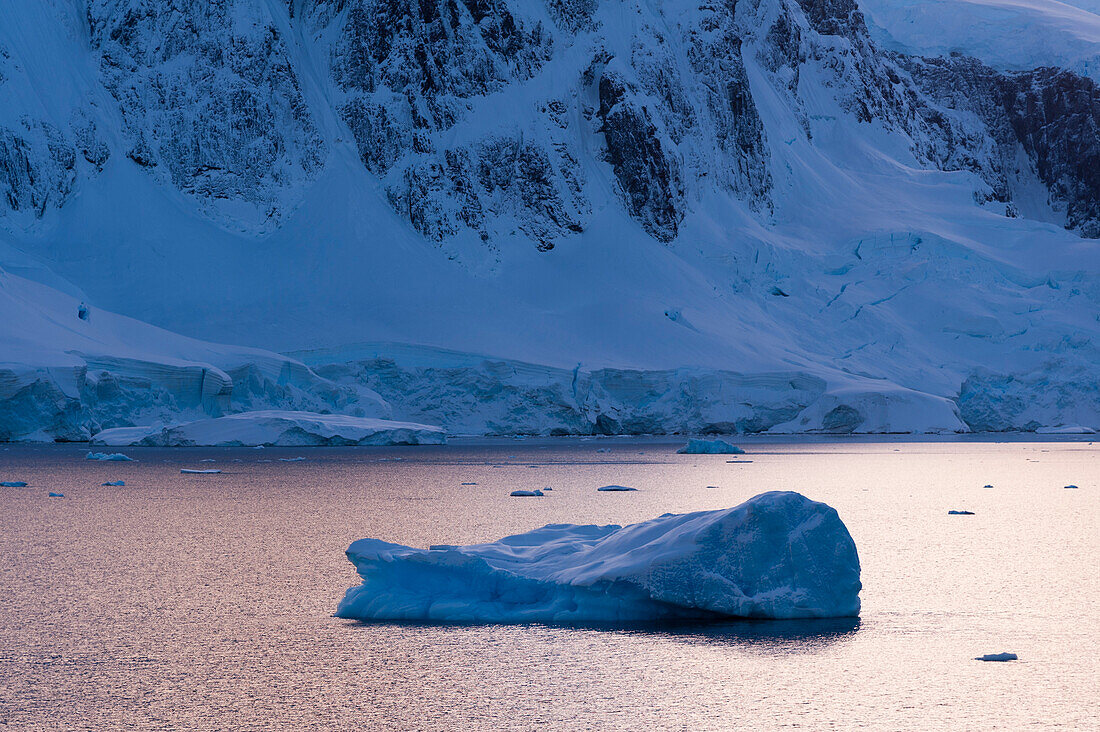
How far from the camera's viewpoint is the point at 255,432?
39.8 metres

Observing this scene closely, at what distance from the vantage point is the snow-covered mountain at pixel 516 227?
55.8 meters

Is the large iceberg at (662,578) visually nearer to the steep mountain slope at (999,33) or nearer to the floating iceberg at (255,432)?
the floating iceberg at (255,432)

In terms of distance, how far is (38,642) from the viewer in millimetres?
8930

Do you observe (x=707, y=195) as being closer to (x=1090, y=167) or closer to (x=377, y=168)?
(x=377, y=168)

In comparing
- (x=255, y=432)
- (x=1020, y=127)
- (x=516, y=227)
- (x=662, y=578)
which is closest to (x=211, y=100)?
(x=516, y=227)

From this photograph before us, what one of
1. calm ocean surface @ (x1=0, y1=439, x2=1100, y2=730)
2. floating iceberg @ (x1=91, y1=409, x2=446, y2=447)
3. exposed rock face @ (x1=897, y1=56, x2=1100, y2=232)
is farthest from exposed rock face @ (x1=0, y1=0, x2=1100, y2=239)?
calm ocean surface @ (x1=0, y1=439, x2=1100, y2=730)

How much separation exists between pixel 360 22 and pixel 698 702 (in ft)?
223

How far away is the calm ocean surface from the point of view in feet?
23.8

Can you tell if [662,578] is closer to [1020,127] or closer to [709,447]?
[709,447]

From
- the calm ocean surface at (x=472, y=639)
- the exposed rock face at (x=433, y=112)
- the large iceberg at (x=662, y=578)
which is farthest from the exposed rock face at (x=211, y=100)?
the large iceberg at (x=662, y=578)

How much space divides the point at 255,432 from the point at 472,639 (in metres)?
31.7

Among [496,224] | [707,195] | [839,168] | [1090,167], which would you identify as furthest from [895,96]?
[496,224]

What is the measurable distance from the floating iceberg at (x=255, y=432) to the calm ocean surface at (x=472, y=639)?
64.0ft

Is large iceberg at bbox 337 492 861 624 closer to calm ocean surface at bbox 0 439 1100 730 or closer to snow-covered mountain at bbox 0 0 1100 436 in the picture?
calm ocean surface at bbox 0 439 1100 730
